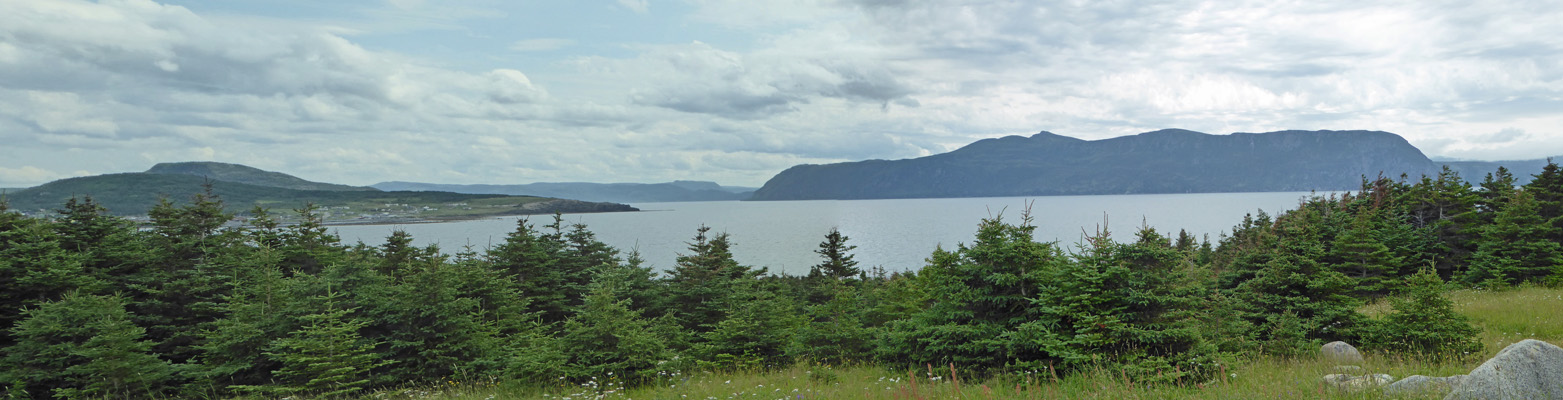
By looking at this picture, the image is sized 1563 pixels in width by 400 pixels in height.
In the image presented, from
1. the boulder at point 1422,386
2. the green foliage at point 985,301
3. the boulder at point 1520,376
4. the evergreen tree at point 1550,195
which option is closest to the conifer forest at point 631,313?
the green foliage at point 985,301

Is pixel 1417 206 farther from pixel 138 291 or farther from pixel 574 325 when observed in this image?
pixel 138 291

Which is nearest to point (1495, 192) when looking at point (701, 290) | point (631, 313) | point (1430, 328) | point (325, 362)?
point (1430, 328)

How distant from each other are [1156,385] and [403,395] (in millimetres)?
13499

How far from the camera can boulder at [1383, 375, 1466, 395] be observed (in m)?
7.21

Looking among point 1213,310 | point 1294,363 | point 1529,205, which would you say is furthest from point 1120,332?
point 1529,205

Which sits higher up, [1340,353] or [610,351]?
[1340,353]

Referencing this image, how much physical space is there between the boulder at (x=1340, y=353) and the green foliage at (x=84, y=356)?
76.2 ft

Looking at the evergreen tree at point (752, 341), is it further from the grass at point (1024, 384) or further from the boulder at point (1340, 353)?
the boulder at point (1340, 353)

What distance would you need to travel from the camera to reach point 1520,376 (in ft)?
23.2

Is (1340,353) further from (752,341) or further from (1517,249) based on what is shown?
(1517,249)

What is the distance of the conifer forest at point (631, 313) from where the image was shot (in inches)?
415

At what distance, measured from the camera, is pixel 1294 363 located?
10594 mm

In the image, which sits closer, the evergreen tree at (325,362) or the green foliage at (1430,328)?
the green foliage at (1430,328)

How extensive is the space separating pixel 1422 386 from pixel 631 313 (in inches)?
488
